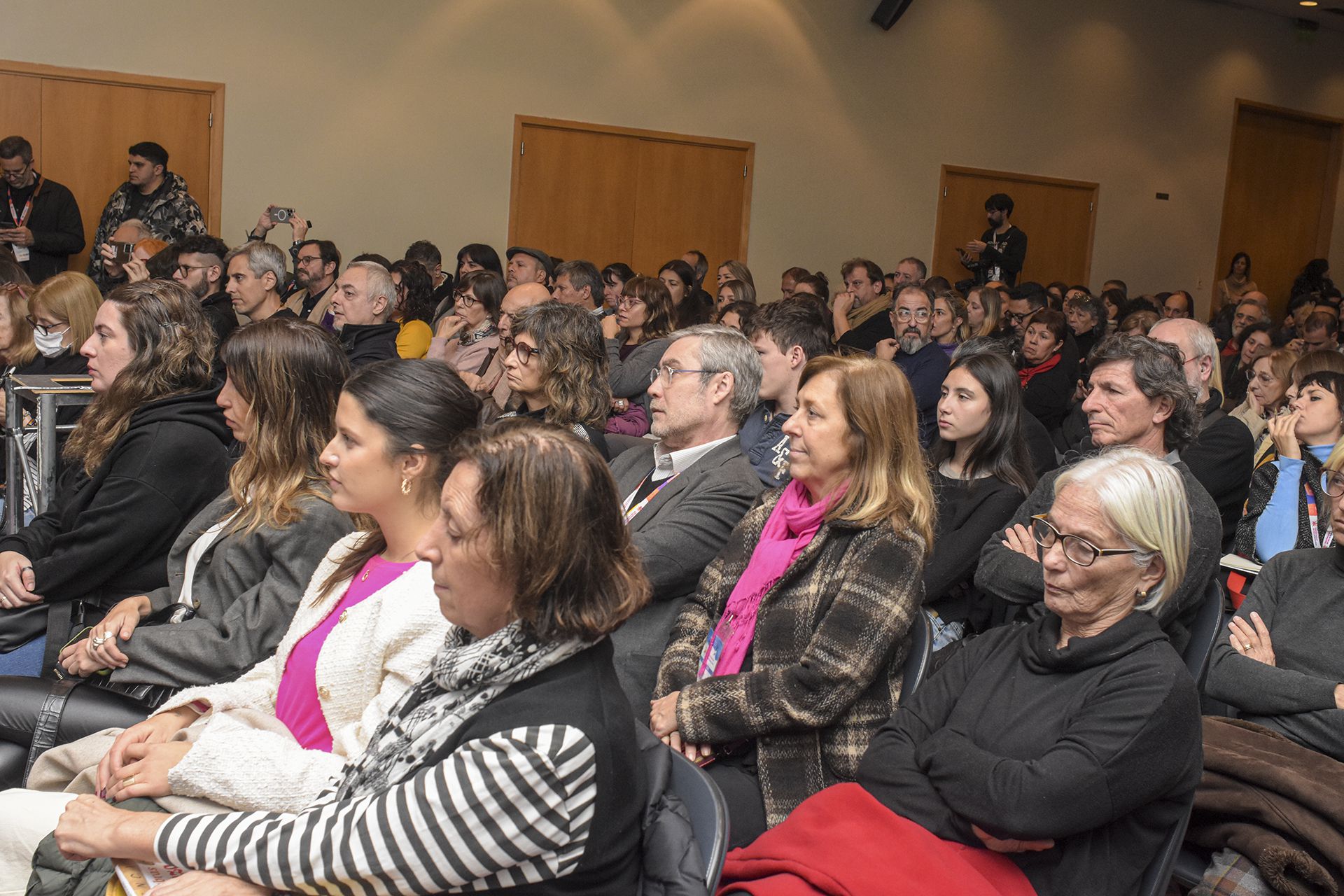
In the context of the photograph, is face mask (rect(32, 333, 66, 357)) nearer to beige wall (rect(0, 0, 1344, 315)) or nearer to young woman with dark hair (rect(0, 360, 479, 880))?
young woman with dark hair (rect(0, 360, 479, 880))

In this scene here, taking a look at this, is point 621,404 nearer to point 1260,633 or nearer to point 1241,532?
point 1241,532

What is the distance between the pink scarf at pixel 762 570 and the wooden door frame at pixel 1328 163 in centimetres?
1156

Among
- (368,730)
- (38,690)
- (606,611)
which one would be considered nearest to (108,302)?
(38,690)

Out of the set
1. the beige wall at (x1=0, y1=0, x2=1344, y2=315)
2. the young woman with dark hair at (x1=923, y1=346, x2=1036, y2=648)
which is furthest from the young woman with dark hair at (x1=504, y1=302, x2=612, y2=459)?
the beige wall at (x1=0, y1=0, x2=1344, y2=315)

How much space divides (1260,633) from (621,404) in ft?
9.01

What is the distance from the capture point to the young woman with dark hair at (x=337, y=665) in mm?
1657

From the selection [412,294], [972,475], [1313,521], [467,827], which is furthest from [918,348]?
[467,827]

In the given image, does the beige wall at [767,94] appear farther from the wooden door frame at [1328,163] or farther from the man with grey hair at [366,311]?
the man with grey hair at [366,311]

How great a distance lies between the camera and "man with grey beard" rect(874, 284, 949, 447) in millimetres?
4930

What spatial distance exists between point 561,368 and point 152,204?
17.1 ft

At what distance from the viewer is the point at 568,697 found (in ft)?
4.35


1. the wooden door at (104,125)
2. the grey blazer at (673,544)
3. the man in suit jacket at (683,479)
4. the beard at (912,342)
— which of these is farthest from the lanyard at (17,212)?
the grey blazer at (673,544)

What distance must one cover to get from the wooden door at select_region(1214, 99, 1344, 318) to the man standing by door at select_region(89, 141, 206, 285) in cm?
1012

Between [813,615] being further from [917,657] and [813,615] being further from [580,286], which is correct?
[580,286]
